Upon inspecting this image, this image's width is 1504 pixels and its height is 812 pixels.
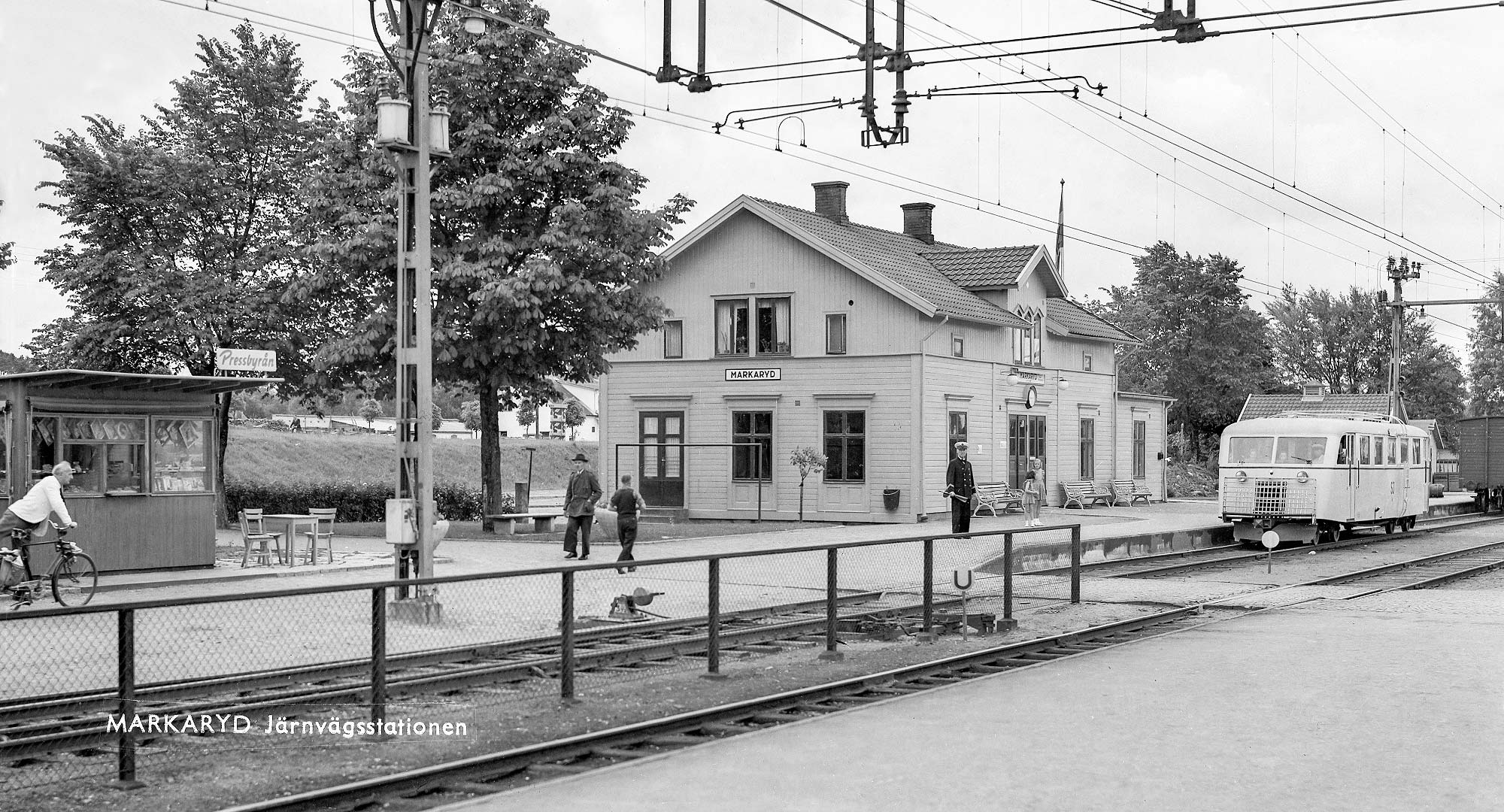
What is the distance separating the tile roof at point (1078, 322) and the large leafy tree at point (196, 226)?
21504 mm

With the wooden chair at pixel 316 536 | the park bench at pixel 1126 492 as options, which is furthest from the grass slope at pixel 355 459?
the wooden chair at pixel 316 536

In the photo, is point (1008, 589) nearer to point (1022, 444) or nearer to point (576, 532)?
point (576, 532)

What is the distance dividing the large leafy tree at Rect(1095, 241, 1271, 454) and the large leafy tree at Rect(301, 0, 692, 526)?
153 feet

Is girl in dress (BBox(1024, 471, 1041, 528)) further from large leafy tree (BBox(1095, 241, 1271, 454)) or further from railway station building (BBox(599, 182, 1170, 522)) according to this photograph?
large leafy tree (BBox(1095, 241, 1271, 454))

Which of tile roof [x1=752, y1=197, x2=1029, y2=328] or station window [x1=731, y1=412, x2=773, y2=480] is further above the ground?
tile roof [x1=752, y1=197, x2=1029, y2=328]

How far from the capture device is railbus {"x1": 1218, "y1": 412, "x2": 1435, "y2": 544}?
31.2 m

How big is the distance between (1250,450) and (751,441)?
39.6 ft

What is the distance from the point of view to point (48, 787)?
808 centimetres

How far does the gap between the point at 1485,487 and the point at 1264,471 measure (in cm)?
2260

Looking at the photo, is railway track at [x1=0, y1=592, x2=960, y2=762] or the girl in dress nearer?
railway track at [x1=0, y1=592, x2=960, y2=762]

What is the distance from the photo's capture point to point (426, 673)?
11969mm

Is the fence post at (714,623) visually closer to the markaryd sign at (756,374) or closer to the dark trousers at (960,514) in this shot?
the dark trousers at (960,514)

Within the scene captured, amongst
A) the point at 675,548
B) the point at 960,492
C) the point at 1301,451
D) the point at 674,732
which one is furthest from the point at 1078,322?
the point at 674,732

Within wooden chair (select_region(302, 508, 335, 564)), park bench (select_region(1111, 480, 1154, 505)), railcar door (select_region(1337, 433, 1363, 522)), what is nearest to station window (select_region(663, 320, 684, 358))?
park bench (select_region(1111, 480, 1154, 505))
